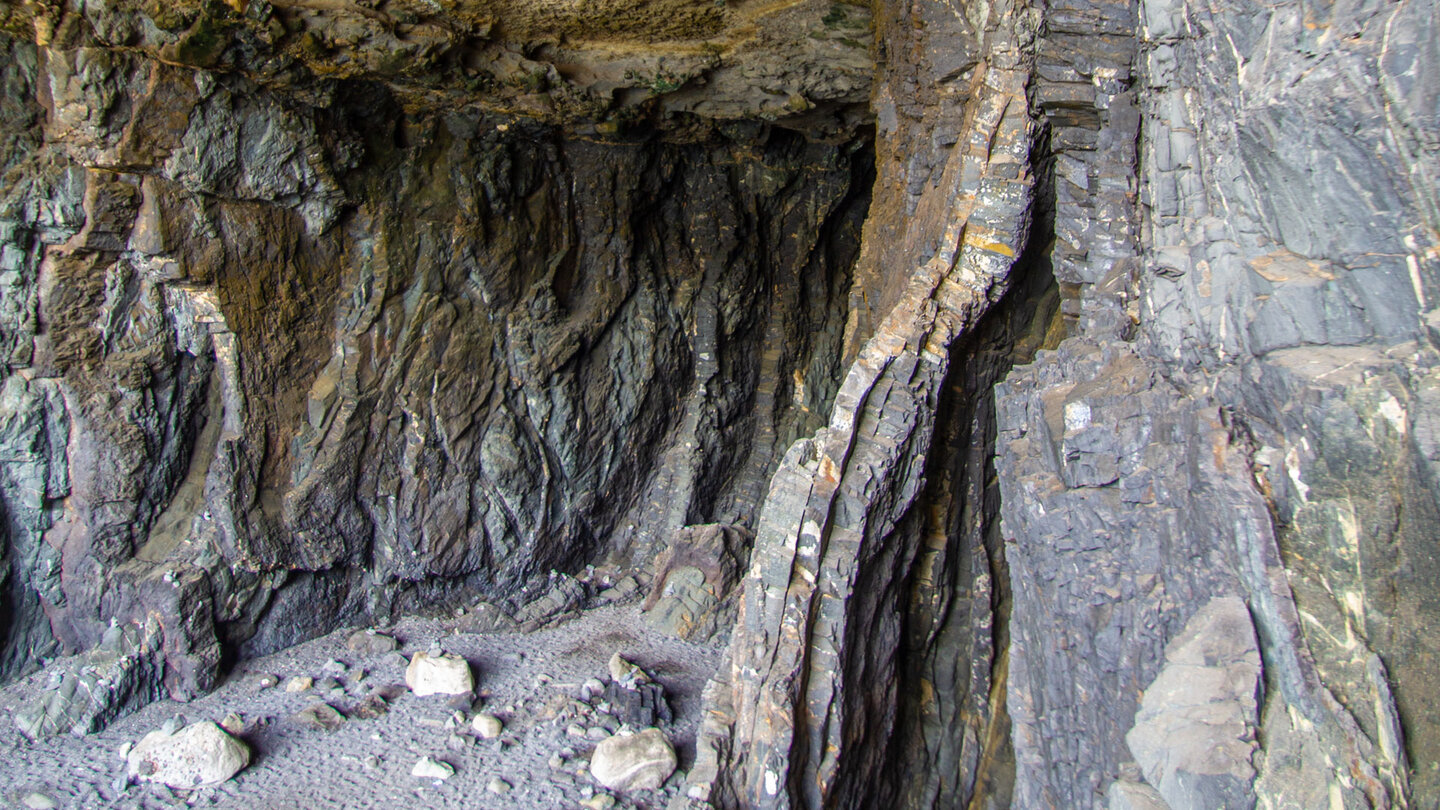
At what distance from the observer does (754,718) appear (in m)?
3.52

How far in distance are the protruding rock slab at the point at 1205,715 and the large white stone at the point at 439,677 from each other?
13.6ft

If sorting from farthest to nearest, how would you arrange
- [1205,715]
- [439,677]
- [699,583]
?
[699,583] < [439,677] < [1205,715]

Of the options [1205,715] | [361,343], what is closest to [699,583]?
[361,343]

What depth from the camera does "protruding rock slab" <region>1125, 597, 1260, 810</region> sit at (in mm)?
2221

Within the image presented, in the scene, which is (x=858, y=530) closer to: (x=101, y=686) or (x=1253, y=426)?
(x=1253, y=426)

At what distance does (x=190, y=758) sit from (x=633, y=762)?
2339 mm

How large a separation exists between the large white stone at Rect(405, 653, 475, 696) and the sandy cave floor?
8 centimetres

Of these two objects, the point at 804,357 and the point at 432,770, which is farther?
the point at 804,357

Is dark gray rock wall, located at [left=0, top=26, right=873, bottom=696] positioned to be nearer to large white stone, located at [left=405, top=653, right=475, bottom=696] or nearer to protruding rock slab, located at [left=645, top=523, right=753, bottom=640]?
protruding rock slab, located at [left=645, top=523, right=753, bottom=640]

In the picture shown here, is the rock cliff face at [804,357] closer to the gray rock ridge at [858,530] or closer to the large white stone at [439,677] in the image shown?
the gray rock ridge at [858,530]

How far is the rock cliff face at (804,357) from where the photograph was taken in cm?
215

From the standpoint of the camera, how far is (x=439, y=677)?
544 centimetres

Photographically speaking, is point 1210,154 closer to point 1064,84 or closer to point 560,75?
point 1064,84

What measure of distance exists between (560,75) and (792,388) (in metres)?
3.79
